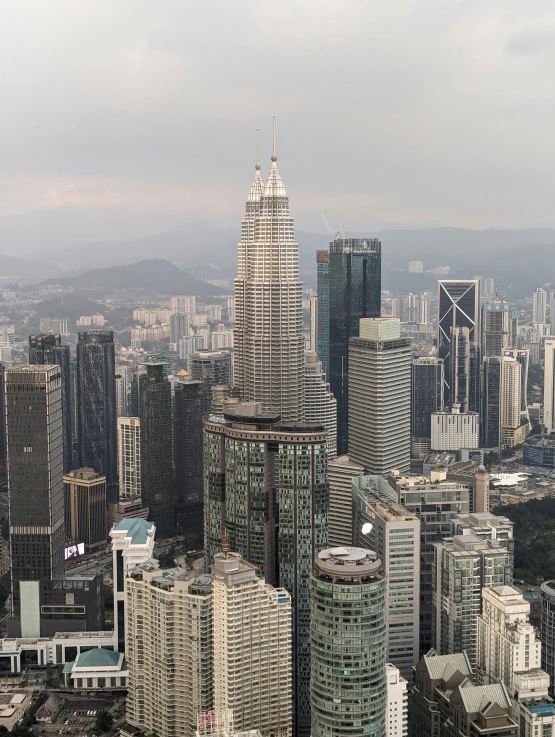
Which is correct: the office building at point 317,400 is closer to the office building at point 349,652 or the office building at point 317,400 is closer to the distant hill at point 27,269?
the distant hill at point 27,269

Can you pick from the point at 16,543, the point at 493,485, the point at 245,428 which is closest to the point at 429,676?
the point at 245,428

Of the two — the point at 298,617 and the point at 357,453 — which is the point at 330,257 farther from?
the point at 298,617

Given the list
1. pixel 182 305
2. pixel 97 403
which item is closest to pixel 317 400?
pixel 97 403

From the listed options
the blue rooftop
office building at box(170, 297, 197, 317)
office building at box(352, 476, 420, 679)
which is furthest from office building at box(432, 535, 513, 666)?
office building at box(170, 297, 197, 317)

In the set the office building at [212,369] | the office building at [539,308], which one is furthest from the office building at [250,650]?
the office building at [539,308]

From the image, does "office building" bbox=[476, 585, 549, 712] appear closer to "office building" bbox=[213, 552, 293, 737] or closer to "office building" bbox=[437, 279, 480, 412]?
"office building" bbox=[213, 552, 293, 737]

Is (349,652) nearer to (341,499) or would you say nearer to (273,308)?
(341,499)

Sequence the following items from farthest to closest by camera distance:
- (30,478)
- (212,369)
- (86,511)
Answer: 1. (212,369)
2. (86,511)
3. (30,478)
